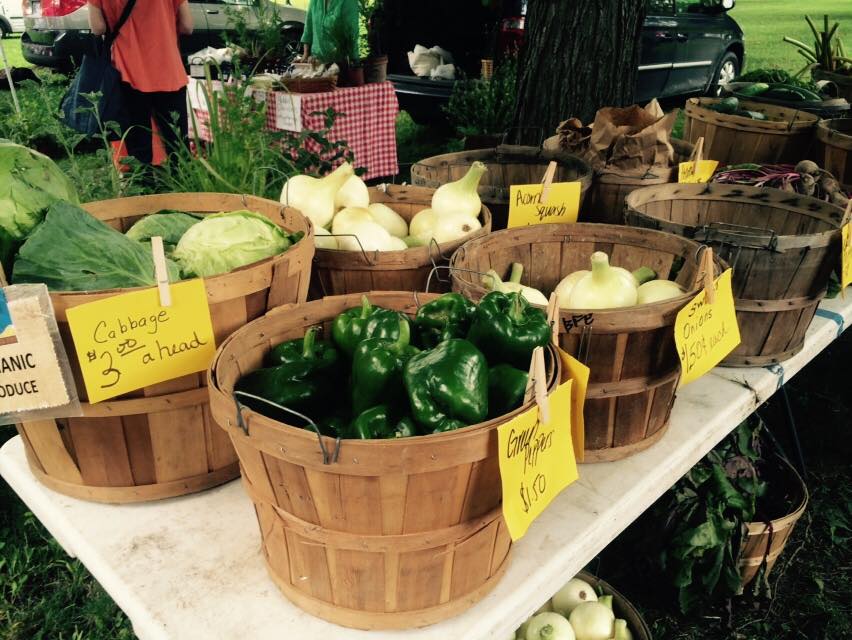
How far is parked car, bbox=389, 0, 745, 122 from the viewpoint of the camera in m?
8.84

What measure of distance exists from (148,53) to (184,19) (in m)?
0.45

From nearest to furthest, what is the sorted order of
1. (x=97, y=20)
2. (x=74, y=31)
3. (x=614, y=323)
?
(x=614, y=323) < (x=97, y=20) < (x=74, y=31)

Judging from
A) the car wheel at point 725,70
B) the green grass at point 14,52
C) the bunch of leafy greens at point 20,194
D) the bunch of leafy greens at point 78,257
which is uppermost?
the bunch of leafy greens at point 20,194

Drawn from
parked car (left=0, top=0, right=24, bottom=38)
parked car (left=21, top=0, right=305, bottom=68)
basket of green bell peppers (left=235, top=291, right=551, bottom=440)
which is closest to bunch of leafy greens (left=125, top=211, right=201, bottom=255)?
basket of green bell peppers (left=235, top=291, right=551, bottom=440)

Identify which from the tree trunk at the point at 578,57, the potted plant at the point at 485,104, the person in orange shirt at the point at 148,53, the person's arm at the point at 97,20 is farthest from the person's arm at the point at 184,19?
the potted plant at the point at 485,104

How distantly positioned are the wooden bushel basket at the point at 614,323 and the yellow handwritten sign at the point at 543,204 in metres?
0.15

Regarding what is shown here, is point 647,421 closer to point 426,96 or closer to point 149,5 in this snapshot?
point 149,5

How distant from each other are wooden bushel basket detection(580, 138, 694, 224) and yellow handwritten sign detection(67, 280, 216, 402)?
150cm

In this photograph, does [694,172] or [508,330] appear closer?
[508,330]

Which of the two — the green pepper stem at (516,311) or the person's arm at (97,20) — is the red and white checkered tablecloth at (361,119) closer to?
the person's arm at (97,20)

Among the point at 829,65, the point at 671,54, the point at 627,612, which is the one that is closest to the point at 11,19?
the point at 671,54

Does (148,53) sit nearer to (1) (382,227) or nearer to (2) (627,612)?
(1) (382,227)

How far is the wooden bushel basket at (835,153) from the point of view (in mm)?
2809

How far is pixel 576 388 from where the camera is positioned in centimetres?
136
